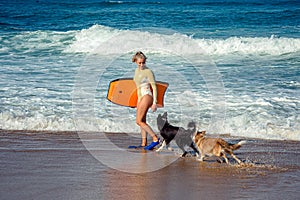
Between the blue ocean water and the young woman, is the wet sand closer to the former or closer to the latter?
the young woman

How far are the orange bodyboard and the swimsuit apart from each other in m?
0.33

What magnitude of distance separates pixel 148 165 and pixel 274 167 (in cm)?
159

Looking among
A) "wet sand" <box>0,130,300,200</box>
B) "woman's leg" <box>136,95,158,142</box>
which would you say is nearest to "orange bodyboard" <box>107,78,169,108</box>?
"woman's leg" <box>136,95,158,142</box>

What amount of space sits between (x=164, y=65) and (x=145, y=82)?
32.3 ft

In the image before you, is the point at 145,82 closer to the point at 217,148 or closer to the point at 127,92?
the point at 127,92

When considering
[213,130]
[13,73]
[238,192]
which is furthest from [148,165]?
[13,73]

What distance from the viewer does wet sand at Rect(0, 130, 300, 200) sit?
528 cm

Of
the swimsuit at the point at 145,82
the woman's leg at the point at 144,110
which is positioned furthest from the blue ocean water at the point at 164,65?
the swimsuit at the point at 145,82

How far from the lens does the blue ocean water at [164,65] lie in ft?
33.2

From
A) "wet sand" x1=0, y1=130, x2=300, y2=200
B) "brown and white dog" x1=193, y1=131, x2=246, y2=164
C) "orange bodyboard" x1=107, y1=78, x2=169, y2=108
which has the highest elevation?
"orange bodyboard" x1=107, y1=78, x2=169, y2=108

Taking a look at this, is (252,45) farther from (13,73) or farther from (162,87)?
(162,87)

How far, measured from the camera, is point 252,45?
21.4 meters

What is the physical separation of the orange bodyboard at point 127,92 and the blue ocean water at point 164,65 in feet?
4.59

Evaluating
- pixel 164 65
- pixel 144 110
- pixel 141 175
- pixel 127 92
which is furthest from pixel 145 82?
pixel 164 65
